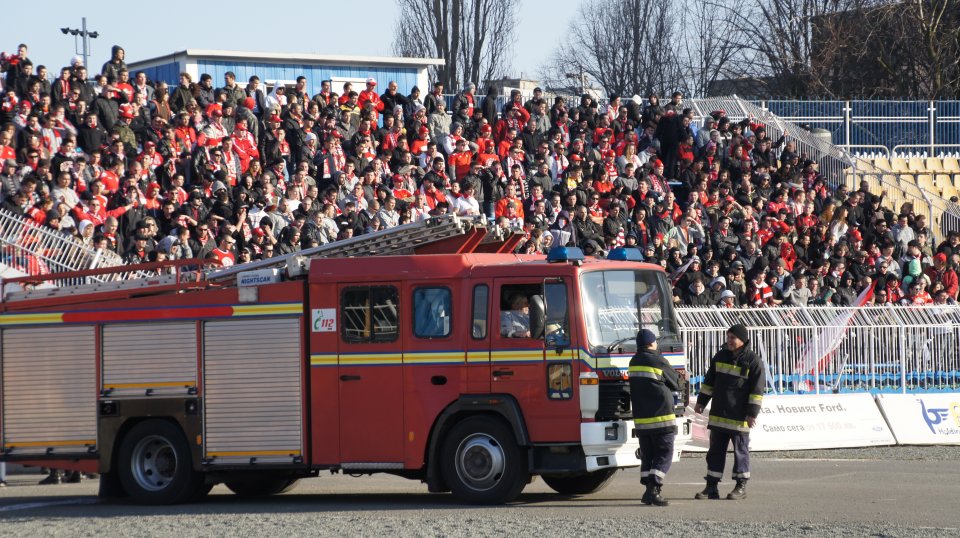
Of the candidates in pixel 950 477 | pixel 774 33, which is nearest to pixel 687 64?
pixel 774 33

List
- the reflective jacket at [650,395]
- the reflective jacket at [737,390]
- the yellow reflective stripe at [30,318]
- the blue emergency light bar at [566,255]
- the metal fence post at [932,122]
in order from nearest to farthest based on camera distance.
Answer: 1. the reflective jacket at [650,395]
2. the blue emergency light bar at [566,255]
3. the reflective jacket at [737,390]
4. the yellow reflective stripe at [30,318]
5. the metal fence post at [932,122]

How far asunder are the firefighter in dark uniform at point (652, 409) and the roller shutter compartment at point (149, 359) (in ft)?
16.1

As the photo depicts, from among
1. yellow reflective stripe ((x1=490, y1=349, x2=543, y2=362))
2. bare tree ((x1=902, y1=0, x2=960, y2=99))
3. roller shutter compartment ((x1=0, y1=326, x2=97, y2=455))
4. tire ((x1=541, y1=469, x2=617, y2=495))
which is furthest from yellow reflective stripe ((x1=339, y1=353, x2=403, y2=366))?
bare tree ((x1=902, y1=0, x2=960, y2=99))

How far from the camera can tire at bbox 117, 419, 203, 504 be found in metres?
15.4

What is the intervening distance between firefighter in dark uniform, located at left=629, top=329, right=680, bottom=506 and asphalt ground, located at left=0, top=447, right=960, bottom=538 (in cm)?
36

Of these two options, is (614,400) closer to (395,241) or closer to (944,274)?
(395,241)

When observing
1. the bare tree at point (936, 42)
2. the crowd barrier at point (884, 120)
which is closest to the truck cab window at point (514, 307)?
the crowd barrier at point (884, 120)

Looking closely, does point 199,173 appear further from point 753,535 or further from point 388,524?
point 753,535

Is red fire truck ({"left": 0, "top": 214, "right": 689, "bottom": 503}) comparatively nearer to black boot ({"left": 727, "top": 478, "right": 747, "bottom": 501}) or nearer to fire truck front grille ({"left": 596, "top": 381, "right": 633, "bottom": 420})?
fire truck front grille ({"left": 596, "top": 381, "right": 633, "bottom": 420})

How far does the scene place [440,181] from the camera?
2633 centimetres

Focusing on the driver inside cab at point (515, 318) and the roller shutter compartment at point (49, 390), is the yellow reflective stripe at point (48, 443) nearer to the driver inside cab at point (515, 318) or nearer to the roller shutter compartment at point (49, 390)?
the roller shutter compartment at point (49, 390)

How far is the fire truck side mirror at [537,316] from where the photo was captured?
1405 centimetres

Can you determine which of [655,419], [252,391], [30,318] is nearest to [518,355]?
[655,419]

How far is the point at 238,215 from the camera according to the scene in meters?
22.9
